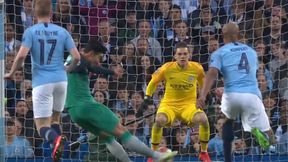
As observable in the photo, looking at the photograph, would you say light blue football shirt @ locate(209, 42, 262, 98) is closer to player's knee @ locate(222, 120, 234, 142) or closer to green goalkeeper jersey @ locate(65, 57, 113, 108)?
player's knee @ locate(222, 120, 234, 142)

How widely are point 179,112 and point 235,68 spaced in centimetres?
182

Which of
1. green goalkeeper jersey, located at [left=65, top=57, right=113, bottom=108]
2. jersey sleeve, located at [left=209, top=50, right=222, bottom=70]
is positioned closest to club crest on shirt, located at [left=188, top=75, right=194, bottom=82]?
jersey sleeve, located at [left=209, top=50, right=222, bottom=70]

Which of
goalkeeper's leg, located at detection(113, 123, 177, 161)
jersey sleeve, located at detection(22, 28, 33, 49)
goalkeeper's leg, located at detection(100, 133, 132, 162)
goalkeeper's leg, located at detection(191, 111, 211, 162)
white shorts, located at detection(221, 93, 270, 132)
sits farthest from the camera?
goalkeeper's leg, located at detection(191, 111, 211, 162)

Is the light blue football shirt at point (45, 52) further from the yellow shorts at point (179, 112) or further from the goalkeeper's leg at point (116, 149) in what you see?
the yellow shorts at point (179, 112)

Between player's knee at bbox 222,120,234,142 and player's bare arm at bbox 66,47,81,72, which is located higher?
player's bare arm at bbox 66,47,81,72

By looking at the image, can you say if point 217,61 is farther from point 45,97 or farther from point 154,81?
point 45,97

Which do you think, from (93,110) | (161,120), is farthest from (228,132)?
(93,110)

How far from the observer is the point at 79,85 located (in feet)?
33.5

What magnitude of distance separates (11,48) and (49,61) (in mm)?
3503

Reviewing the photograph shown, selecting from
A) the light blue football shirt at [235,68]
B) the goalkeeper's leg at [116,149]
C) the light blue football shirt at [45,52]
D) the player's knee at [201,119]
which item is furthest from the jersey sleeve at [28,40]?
the player's knee at [201,119]

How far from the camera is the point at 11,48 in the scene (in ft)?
45.3

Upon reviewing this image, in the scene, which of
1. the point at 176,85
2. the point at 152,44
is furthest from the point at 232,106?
the point at 152,44

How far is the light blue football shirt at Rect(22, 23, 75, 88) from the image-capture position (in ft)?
34.1

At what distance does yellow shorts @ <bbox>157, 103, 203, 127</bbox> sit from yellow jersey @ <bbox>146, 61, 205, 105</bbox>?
72 millimetres
